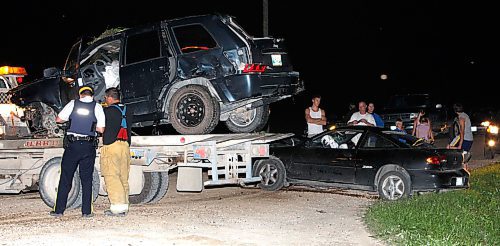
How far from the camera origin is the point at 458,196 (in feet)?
36.5

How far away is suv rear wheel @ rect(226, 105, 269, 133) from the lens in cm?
1125

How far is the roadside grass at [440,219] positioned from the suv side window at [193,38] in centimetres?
340

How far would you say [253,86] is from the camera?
994 cm

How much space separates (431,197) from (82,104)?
18.1ft

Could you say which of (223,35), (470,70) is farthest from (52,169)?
(470,70)

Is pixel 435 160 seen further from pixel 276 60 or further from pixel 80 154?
pixel 80 154

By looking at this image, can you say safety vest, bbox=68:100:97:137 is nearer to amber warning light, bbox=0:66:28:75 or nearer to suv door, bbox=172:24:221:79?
suv door, bbox=172:24:221:79

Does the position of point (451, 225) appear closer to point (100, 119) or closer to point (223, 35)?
point (223, 35)

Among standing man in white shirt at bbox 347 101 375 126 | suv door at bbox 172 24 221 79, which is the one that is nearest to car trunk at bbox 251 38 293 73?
suv door at bbox 172 24 221 79

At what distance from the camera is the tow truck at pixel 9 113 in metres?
12.3

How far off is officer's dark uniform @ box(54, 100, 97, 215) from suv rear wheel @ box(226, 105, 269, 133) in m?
2.65

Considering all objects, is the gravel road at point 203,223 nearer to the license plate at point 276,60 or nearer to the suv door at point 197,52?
the suv door at point 197,52

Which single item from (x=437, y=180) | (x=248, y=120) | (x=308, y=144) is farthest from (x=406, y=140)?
(x=248, y=120)

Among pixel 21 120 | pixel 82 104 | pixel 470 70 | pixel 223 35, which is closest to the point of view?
pixel 82 104
